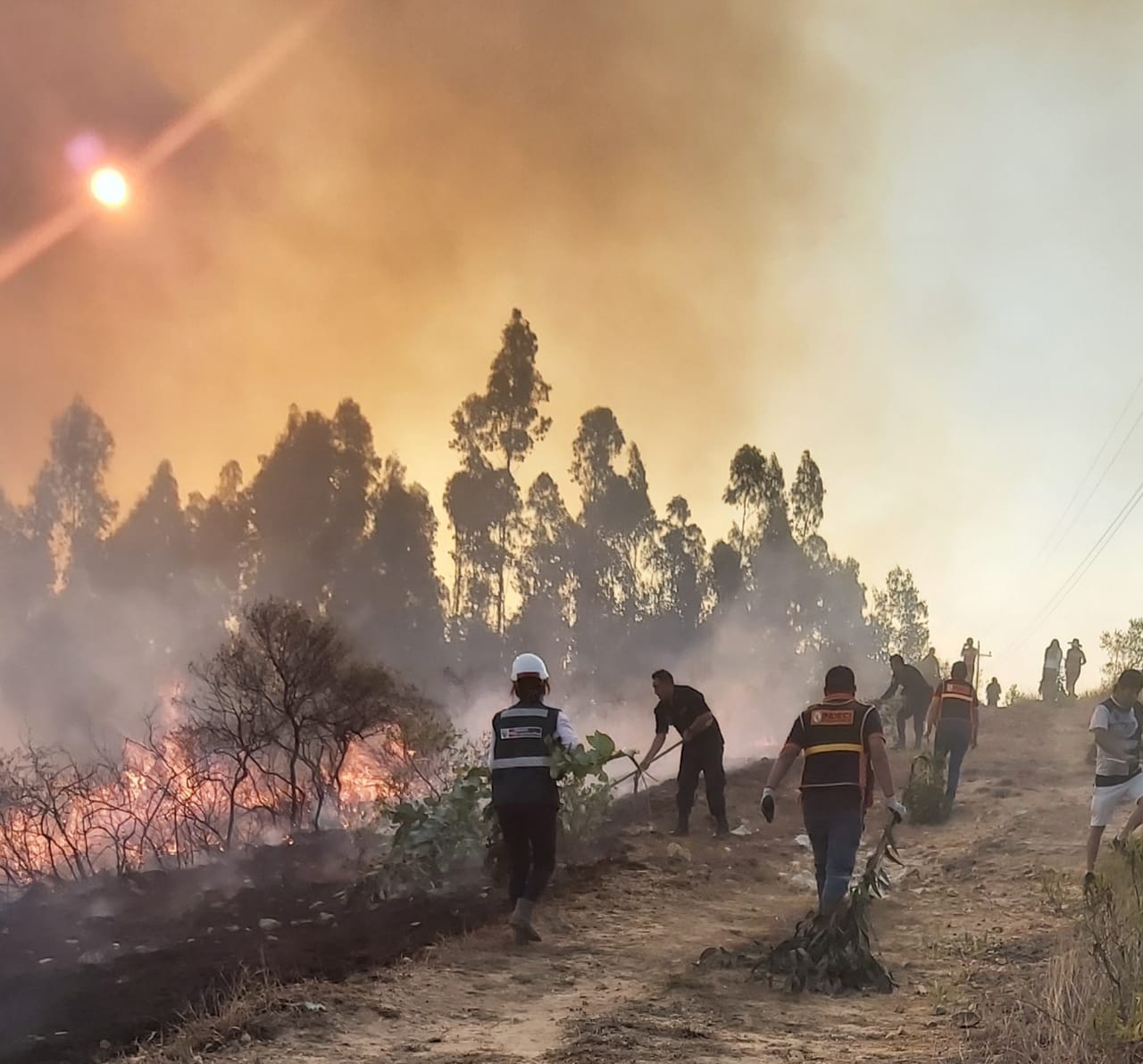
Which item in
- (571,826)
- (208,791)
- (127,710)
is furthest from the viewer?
(127,710)

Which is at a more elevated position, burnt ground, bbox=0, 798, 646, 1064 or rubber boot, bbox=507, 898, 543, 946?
rubber boot, bbox=507, 898, 543, 946

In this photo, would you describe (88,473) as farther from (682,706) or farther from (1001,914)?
(1001,914)

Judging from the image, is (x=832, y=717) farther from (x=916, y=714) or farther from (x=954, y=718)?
(x=916, y=714)

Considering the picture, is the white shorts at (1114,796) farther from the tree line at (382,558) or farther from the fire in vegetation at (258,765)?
the tree line at (382,558)

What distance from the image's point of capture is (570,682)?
4362 cm

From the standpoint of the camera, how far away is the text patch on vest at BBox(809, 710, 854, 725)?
625 cm

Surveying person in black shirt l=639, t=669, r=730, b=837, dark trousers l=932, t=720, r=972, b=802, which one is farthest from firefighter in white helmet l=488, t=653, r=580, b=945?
dark trousers l=932, t=720, r=972, b=802

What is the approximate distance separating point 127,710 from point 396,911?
31322mm

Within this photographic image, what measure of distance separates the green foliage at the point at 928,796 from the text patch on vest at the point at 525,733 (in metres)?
6.71

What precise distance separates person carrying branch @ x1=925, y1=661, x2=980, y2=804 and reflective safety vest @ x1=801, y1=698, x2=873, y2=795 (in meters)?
5.65

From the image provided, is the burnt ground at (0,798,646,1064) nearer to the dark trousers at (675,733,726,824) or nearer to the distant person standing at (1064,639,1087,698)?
the dark trousers at (675,733,726,824)

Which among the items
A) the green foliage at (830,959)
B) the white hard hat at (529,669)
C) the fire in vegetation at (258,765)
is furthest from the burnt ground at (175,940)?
the fire in vegetation at (258,765)

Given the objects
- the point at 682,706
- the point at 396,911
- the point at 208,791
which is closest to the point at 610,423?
the point at 208,791

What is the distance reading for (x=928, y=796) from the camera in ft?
39.1
